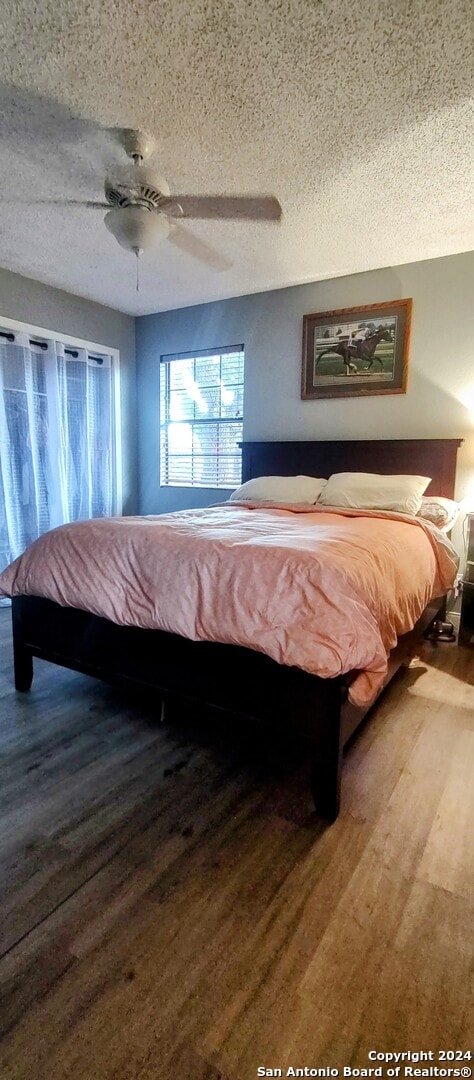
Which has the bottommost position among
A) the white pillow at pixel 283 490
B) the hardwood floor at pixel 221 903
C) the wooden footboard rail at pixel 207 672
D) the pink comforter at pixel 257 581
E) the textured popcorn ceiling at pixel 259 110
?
the hardwood floor at pixel 221 903

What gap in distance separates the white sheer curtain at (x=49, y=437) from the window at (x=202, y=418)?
547mm

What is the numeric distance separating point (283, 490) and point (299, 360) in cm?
116

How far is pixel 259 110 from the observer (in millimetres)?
1843

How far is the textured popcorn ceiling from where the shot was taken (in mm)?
1500

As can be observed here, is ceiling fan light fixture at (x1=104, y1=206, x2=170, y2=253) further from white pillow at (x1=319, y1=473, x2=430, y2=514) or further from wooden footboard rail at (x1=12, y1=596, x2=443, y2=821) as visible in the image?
white pillow at (x1=319, y1=473, x2=430, y2=514)

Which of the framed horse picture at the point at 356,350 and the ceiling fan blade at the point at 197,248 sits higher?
the ceiling fan blade at the point at 197,248

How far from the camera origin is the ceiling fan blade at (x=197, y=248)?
2.85 m

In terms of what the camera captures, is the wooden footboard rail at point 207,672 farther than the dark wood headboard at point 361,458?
No

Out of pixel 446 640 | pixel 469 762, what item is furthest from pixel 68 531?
pixel 446 640

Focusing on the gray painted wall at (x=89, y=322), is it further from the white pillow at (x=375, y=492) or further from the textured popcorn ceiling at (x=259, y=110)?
the white pillow at (x=375, y=492)

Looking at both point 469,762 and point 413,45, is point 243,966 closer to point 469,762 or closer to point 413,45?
point 469,762

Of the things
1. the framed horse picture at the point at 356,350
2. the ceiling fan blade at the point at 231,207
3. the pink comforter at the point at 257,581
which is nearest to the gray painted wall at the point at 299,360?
the framed horse picture at the point at 356,350

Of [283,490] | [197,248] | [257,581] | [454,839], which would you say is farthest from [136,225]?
[454,839]

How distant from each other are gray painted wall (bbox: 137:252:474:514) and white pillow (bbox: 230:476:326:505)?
57 centimetres
